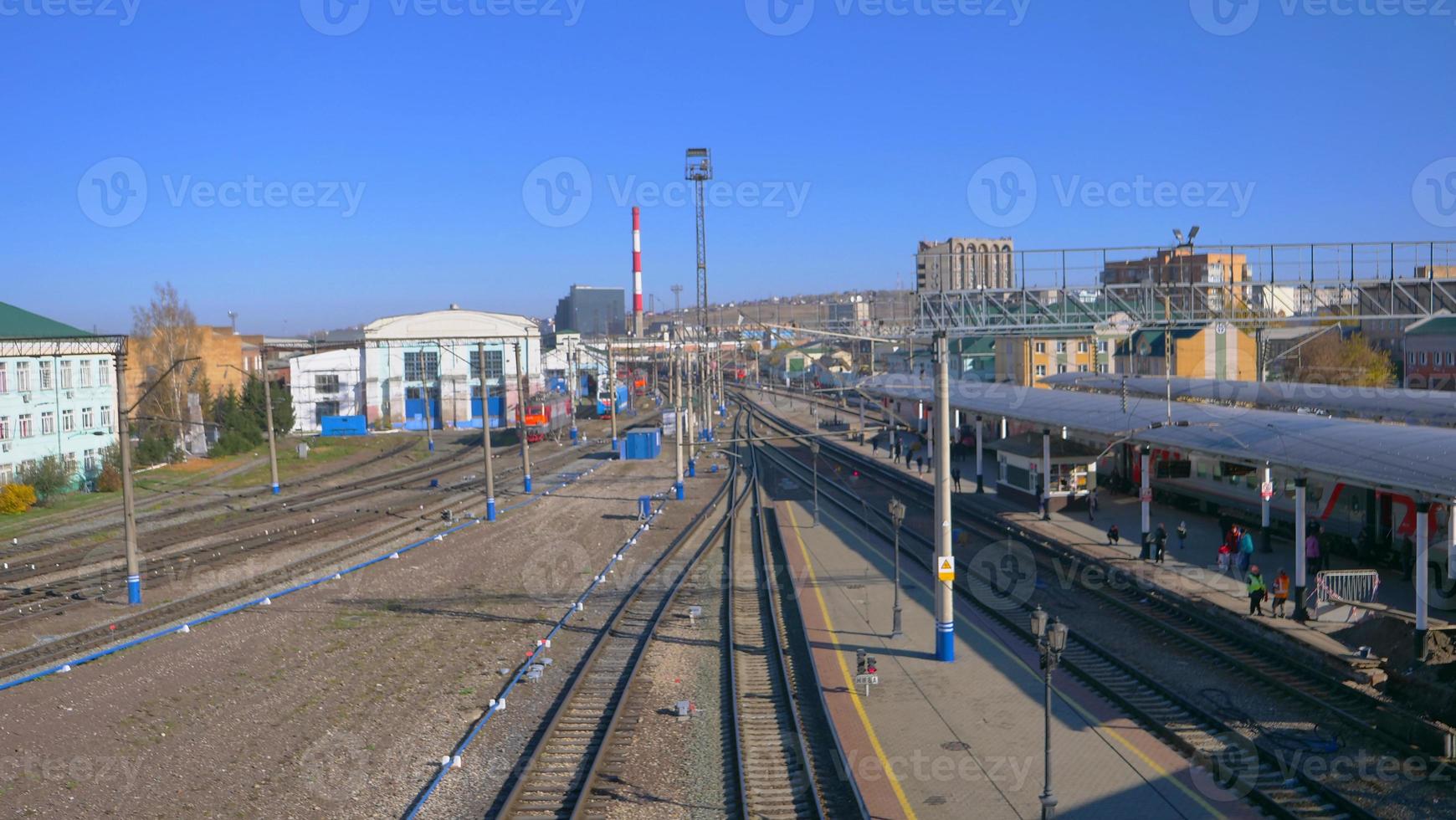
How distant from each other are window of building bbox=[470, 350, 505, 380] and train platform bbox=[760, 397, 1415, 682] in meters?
36.8

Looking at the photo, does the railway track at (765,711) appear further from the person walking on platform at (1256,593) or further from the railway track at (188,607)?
the railway track at (188,607)

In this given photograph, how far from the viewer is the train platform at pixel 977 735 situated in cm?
986

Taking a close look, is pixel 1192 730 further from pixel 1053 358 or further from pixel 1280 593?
pixel 1053 358

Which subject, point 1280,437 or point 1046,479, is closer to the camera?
point 1280,437

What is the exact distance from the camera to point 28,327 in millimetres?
36688

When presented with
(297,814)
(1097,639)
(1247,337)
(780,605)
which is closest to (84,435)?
(780,605)

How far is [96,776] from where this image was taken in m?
10.8

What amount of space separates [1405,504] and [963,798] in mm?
12525

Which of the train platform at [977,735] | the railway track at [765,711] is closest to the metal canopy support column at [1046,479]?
the railway track at [765,711]

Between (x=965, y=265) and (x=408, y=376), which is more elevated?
(x=965, y=265)

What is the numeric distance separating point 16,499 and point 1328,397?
3674cm

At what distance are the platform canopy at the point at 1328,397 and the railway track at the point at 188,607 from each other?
1857 cm

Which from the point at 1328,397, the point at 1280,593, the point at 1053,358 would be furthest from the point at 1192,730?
the point at 1053,358

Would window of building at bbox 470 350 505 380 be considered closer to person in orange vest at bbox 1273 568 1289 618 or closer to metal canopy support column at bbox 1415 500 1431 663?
person in orange vest at bbox 1273 568 1289 618
